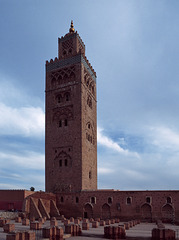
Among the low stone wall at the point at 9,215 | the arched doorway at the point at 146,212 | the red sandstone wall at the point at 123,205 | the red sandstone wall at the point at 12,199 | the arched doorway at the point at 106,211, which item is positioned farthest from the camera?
the arched doorway at the point at 106,211

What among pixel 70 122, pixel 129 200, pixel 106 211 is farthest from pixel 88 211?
pixel 70 122

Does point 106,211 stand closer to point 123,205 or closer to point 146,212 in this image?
point 123,205

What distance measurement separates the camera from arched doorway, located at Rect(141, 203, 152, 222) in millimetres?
28438

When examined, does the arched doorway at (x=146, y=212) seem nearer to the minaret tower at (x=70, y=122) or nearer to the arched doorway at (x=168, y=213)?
the arched doorway at (x=168, y=213)

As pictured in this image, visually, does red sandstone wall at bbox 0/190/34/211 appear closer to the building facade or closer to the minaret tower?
the building facade

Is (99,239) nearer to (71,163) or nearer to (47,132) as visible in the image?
(71,163)

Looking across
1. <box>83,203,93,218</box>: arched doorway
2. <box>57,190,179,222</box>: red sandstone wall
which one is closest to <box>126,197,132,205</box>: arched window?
<box>57,190,179,222</box>: red sandstone wall

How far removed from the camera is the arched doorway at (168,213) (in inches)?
1094

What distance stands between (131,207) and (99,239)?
1542cm

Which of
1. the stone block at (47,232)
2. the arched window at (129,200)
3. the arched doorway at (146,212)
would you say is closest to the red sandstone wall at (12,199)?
the arched window at (129,200)

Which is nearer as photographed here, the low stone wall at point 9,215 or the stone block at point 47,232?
the stone block at point 47,232

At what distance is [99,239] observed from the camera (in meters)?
14.5

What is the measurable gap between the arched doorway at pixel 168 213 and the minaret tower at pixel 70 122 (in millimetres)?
9517

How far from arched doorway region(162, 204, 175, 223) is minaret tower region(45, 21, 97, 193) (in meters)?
9.52
